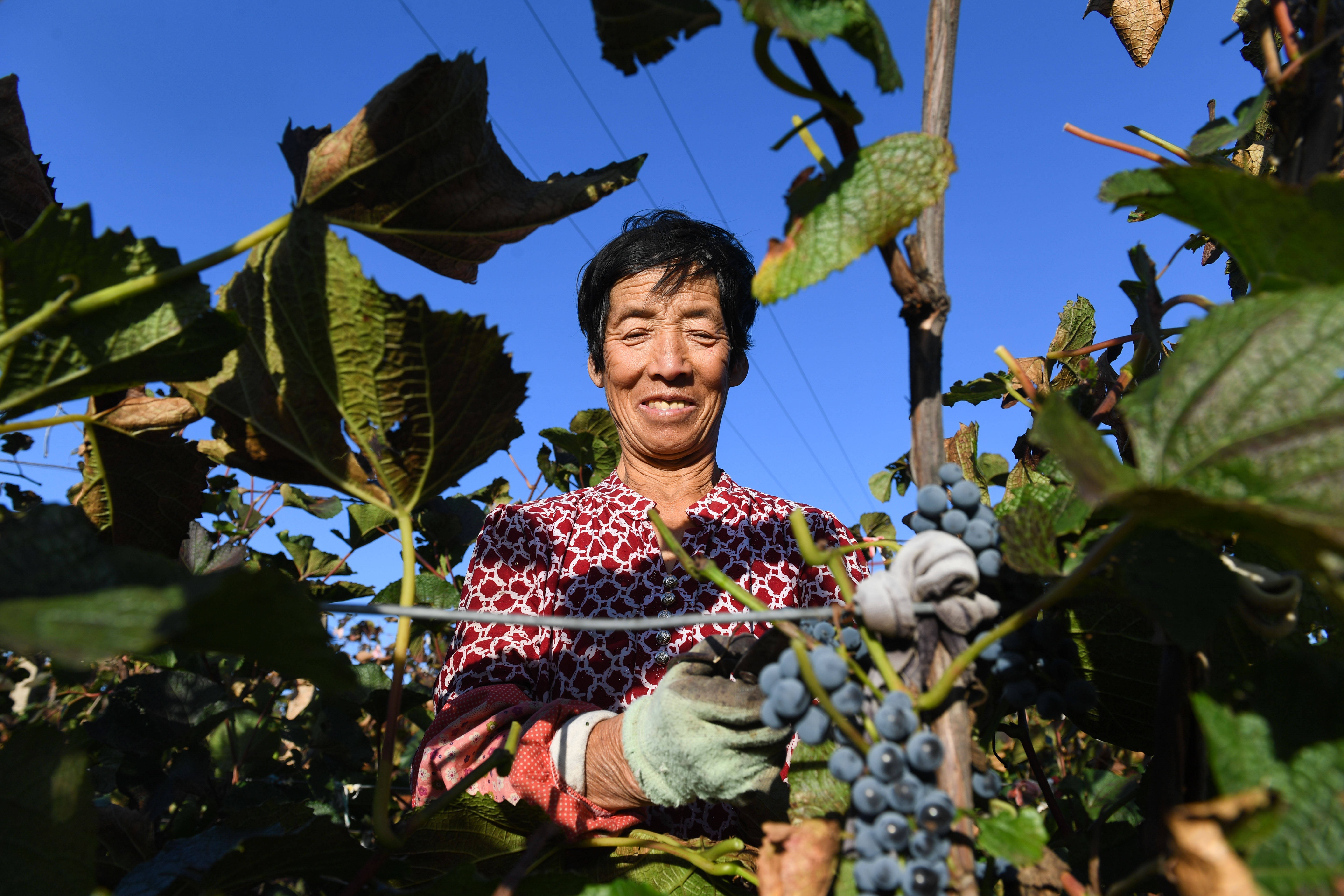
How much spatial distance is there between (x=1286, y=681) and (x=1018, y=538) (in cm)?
22

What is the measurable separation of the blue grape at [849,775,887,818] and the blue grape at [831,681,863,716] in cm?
6

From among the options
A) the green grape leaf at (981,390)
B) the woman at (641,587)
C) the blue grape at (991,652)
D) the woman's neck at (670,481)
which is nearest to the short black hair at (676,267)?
the woman at (641,587)

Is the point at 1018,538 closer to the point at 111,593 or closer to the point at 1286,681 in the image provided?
the point at 1286,681

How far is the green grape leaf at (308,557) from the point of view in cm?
332

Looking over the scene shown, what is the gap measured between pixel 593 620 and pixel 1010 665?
16.1 inches

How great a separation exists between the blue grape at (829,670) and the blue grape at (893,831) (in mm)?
114

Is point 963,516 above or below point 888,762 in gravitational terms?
above

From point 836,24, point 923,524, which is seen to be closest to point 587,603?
point 923,524

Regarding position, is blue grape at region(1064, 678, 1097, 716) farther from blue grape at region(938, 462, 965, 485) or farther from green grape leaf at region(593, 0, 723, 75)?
green grape leaf at region(593, 0, 723, 75)

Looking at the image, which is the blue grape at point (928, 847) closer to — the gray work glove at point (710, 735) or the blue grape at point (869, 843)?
the blue grape at point (869, 843)

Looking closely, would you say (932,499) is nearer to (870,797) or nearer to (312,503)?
(870,797)

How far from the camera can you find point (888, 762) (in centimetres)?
67

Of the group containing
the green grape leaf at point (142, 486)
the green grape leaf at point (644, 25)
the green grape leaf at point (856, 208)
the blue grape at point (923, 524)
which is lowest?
the blue grape at point (923, 524)

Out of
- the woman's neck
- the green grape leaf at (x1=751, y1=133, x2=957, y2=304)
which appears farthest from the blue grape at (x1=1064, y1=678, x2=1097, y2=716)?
the woman's neck
